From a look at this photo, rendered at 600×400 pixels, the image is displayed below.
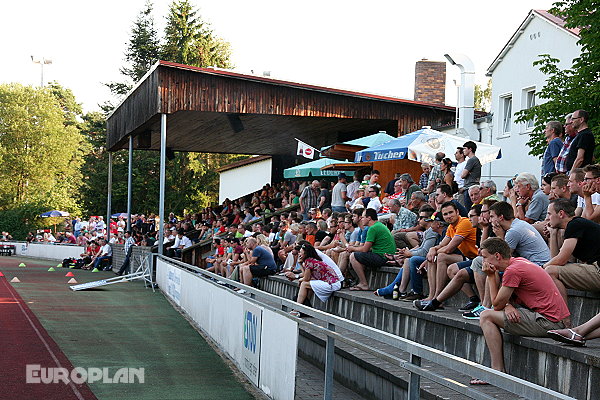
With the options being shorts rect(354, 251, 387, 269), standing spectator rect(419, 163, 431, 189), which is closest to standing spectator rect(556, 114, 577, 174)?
shorts rect(354, 251, 387, 269)

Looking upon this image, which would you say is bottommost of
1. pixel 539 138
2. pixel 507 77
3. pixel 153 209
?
pixel 153 209

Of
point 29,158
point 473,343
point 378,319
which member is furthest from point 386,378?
point 29,158

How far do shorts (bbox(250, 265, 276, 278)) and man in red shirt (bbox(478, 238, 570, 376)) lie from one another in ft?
35.3

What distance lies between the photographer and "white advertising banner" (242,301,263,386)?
932cm

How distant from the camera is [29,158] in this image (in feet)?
261

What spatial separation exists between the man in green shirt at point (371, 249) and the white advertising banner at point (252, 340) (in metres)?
3.39

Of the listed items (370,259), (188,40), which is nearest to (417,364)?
(370,259)

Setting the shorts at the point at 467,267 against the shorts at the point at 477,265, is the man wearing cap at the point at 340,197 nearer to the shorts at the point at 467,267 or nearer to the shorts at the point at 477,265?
the shorts at the point at 467,267

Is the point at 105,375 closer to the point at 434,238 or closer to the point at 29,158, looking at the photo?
the point at 434,238

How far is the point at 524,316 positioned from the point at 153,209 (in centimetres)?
5326

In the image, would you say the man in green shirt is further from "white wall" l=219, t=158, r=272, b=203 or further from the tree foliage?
the tree foliage

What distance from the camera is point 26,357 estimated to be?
38.5ft

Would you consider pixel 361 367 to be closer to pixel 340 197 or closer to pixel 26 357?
pixel 26 357

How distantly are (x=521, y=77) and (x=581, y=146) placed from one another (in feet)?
57.3
